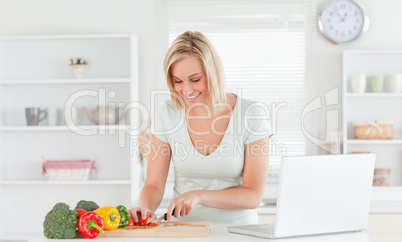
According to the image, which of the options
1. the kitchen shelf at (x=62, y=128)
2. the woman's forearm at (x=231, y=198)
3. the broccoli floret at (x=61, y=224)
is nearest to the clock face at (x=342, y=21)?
the kitchen shelf at (x=62, y=128)

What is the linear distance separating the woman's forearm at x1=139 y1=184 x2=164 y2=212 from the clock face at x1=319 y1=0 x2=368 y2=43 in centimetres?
231

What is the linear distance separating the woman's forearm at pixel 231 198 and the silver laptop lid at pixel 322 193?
14.1 inches

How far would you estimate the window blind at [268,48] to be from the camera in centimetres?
407

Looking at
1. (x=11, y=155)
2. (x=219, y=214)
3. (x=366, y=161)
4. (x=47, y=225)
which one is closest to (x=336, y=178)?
(x=366, y=161)

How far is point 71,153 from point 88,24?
97 cm

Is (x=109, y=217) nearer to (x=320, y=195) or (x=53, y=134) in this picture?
(x=320, y=195)

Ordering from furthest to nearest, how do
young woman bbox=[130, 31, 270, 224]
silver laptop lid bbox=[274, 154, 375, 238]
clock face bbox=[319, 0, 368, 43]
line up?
clock face bbox=[319, 0, 368, 43] → young woman bbox=[130, 31, 270, 224] → silver laptop lid bbox=[274, 154, 375, 238]

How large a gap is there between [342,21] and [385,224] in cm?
149

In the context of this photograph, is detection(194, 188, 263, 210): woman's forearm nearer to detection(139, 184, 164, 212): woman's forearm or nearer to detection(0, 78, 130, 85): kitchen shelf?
detection(139, 184, 164, 212): woman's forearm

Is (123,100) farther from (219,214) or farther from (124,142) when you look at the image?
(219,214)

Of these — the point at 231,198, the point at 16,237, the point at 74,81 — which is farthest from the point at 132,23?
the point at 231,198

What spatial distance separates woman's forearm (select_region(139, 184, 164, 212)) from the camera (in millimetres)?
2131

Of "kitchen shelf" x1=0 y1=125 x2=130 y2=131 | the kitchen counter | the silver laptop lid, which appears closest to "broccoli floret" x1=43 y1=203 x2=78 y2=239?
the kitchen counter

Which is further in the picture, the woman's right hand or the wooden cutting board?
the woman's right hand
